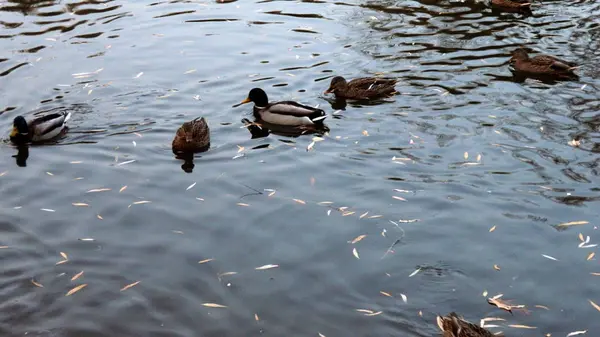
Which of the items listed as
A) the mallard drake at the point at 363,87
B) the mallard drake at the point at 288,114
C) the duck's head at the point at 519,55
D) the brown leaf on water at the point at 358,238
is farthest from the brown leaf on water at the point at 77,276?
the duck's head at the point at 519,55

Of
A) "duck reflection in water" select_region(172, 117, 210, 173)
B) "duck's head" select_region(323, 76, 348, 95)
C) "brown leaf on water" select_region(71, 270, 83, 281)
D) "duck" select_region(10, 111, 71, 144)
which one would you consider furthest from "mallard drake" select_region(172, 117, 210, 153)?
"brown leaf on water" select_region(71, 270, 83, 281)

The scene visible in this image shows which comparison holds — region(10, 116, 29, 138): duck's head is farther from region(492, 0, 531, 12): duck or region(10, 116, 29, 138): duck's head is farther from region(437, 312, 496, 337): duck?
region(492, 0, 531, 12): duck

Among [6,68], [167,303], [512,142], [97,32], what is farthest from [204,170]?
[97,32]

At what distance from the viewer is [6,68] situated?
1341cm

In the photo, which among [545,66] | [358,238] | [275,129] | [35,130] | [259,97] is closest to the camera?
[358,238]

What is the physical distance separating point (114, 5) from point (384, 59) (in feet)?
23.3

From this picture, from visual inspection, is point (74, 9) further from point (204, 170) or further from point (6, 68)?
point (204, 170)

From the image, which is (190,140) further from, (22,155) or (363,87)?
(363,87)

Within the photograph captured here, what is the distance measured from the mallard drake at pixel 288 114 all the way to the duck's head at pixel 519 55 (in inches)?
148

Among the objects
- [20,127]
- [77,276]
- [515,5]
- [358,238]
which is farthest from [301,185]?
[515,5]

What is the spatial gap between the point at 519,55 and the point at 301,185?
554 centimetres

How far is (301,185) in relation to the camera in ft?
30.9

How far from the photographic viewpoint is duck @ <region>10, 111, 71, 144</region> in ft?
35.8

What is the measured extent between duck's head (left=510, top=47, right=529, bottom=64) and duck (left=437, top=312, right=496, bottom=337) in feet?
24.2
